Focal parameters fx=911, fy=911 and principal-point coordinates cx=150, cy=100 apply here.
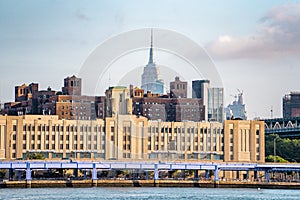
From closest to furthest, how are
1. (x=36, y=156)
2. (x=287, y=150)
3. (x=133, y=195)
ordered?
(x=133, y=195) < (x=36, y=156) < (x=287, y=150)

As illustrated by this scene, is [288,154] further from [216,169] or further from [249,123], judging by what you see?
[216,169]

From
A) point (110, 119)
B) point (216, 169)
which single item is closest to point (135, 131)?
point (110, 119)

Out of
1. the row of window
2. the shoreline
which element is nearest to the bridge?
the shoreline

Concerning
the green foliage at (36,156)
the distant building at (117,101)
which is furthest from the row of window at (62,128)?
the distant building at (117,101)

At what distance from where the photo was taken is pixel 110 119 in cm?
16125

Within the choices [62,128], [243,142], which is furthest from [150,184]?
[243,142]

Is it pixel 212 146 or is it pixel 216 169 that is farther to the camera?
pixel 212 146

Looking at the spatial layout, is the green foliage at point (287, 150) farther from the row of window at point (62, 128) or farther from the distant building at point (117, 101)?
the row of window at point (62, 128)

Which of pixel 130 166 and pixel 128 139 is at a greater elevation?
pixel 128 139

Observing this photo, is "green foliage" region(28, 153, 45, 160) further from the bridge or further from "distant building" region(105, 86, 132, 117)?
"distant building" region(105, 86, 132, 117)

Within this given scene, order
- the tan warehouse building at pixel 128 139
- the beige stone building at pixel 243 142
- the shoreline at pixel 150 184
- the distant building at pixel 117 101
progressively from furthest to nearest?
1. the distant building at pixel 117 101
2. the beige stone building at pixel 243 142
3. the tan warehouse building at pixel 128 139
4. the shoreline at pixel 150 184

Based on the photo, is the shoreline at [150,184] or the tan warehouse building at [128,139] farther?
the tan warehouse building at [128,139]

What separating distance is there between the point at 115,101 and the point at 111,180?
178 ft

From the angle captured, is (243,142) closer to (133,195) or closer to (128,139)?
(128,139)
